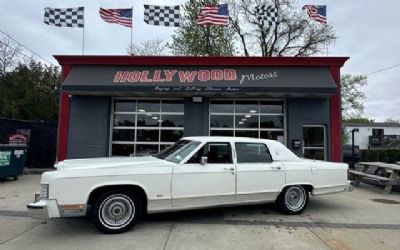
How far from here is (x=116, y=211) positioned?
6.04 metres

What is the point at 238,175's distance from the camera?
6859mm

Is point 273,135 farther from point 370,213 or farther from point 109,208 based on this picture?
point 109,208

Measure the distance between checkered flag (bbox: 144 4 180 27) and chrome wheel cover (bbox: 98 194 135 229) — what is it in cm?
1101

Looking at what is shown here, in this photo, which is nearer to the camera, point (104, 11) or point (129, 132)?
point (129, 132)

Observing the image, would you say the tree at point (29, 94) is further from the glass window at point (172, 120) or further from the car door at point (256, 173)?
the car door at point (256, 173)

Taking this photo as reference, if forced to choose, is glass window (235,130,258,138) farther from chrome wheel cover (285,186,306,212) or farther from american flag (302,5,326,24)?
chrome wheel cover (285,186,306,212)

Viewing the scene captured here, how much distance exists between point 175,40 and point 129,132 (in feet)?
55.9

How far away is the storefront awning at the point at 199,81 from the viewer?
493 inches

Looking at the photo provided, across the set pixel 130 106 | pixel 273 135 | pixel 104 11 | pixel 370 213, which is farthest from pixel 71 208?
pixel 104 11

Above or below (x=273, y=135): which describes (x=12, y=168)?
below

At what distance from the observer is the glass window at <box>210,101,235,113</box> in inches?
549

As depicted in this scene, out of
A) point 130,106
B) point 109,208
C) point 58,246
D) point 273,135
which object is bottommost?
point 58,246

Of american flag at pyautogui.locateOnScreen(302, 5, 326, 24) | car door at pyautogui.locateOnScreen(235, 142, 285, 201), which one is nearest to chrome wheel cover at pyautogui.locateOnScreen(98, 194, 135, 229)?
car door at pyautogui.locateOnScreen(235, 142, 285, 201)

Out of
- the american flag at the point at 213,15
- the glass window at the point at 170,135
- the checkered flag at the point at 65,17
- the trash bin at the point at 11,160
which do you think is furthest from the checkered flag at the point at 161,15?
the trash bin at the point at 11,160
